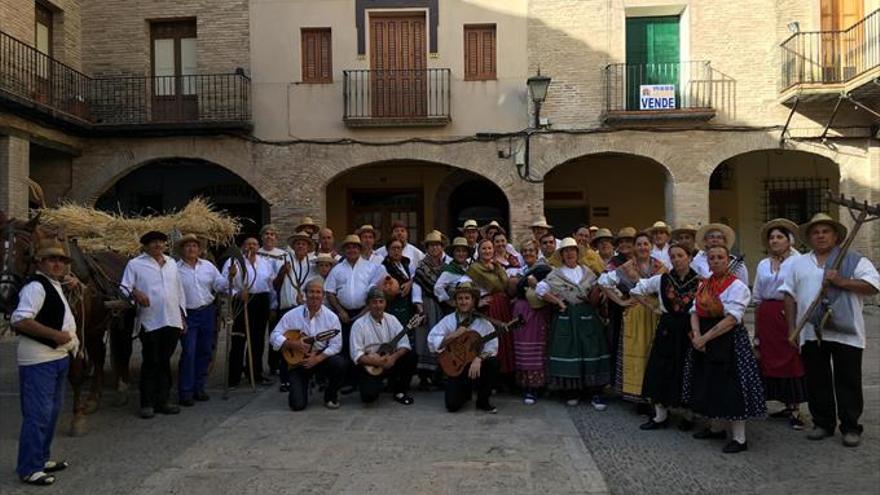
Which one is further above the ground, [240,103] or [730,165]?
[240,103]

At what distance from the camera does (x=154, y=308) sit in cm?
678

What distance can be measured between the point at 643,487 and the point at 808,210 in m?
15.1

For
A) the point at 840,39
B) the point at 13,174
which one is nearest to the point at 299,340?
the point at 13,174

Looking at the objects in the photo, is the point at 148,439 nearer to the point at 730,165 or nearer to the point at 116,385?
the point at 116,385

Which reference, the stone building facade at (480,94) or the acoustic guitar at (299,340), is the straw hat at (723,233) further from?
the stone building facade at (480,94)

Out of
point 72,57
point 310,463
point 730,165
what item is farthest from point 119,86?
point 730,165

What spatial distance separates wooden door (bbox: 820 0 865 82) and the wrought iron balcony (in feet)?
6.03

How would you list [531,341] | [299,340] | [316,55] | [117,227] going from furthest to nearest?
[316,55], [117,227], [531,341], [299,340]

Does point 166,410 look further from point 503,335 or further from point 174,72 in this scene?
point 174,72

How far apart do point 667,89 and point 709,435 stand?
1044cm

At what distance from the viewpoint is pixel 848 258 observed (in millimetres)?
5695

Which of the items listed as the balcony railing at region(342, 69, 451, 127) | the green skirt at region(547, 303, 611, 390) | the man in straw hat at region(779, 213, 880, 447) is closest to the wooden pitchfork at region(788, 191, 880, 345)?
the man in straw hat at region(779, 213, 880, 447)

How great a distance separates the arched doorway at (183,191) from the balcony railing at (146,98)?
2073 mm

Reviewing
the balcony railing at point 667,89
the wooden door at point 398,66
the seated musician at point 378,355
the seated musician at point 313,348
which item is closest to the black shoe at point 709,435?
the seated musician at point 378,355
